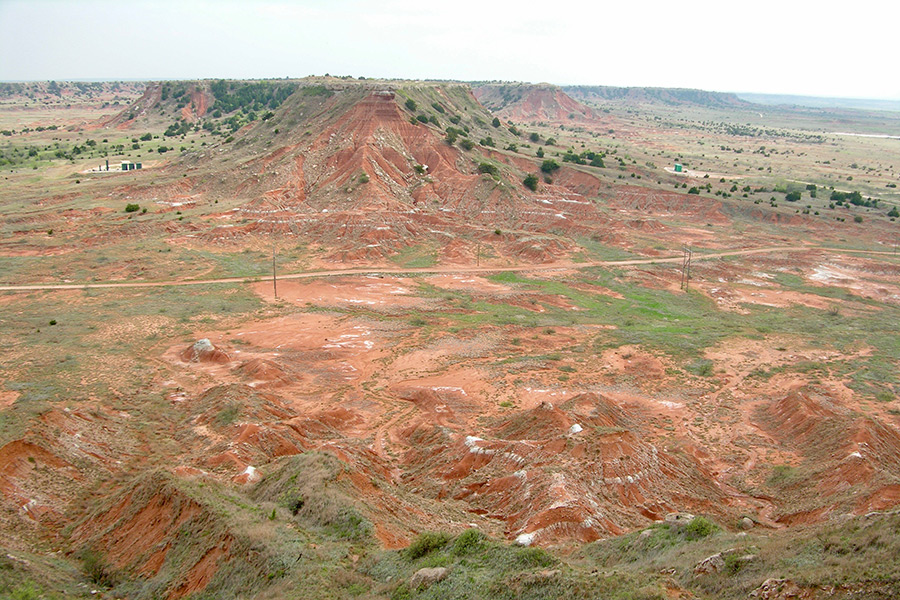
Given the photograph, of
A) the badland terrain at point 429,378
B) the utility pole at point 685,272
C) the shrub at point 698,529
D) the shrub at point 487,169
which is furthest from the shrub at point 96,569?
the shrub at point 487,169

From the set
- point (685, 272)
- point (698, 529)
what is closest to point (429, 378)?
point (698, 529)

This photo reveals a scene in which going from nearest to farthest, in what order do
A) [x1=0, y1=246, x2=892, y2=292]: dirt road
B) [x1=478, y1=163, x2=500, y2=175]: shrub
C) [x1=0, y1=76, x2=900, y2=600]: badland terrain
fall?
[x1=0, y1=76, x2=900, y2=600]: badland terrain < [x1=0, y1=246, x2=892, y2=292]: dirt road < [x1=478, y1=163, x2=500, y2=175]: shrub

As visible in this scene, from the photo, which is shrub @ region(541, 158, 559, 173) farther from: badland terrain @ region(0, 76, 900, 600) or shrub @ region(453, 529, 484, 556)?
shrub @ region(453, 529, 484, 556)

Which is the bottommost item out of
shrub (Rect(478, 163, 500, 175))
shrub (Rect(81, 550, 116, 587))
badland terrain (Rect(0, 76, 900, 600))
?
shrub (Rect(81, 550, 116, 587))

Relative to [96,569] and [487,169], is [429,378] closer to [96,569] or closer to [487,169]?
[96,569]

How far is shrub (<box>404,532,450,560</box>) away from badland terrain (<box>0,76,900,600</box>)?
Result: 62 millimetres

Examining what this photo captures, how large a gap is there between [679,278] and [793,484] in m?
32.8

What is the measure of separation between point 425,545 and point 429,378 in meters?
17.6

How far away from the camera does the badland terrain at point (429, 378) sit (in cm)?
1695

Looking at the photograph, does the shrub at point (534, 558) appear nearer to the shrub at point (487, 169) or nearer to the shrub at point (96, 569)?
the shrub at point (96, 569)

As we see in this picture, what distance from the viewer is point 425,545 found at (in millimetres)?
17125

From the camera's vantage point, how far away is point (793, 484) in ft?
79.9

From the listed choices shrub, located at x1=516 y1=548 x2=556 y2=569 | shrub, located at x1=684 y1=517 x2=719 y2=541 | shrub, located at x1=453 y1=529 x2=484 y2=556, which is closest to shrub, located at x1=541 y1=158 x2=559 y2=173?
shrub, located at x1=684 y1=517 x2=719 y2=541

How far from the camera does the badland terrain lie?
16953mm
